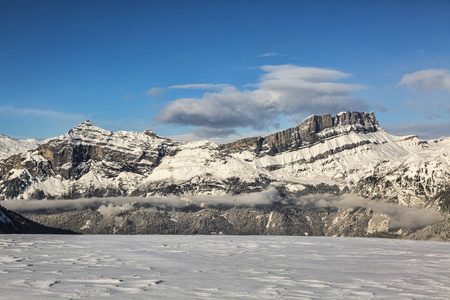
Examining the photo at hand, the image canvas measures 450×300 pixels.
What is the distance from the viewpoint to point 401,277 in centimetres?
6844

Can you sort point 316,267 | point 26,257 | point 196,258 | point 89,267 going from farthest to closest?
point 196,258
point 26,257
point 316,267
point 89,267

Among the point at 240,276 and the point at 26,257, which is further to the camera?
the point at 26,257

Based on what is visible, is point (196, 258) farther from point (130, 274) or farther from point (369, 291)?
point (369, 291)

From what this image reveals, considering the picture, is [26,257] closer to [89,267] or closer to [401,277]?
[89,267]

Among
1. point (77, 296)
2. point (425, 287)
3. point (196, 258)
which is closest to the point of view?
point (77, 296)

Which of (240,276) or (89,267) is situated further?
(89,267)

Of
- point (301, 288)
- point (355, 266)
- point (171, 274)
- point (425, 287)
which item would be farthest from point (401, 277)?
point (171, 274)

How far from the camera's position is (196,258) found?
93688 millimetres

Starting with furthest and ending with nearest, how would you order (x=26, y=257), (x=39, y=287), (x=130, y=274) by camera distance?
1. (x=26, y=257)
2. (x=130, y=274)
3. (x=39, y=287)

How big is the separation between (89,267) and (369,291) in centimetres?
4169

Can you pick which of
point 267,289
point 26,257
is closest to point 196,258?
point 26,257

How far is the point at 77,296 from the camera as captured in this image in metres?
48.2

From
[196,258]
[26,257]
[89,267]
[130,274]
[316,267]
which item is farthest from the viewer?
[196,258]

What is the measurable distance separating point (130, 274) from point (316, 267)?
3256cm
